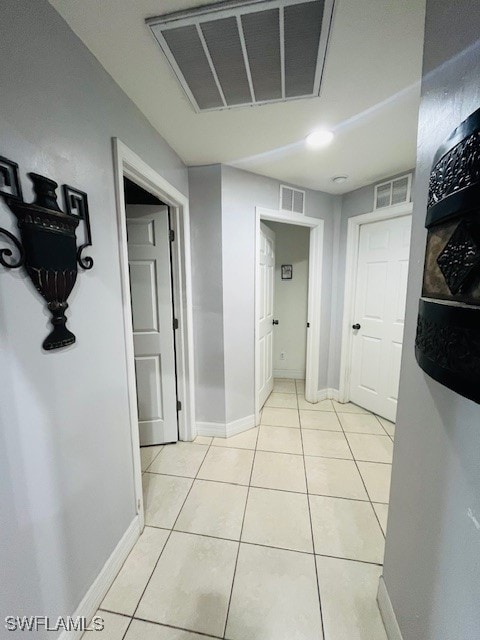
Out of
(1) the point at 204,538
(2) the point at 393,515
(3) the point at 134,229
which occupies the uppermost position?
(3) the point at 134,229

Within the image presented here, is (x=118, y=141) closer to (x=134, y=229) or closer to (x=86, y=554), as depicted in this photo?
(x=134, y=229)

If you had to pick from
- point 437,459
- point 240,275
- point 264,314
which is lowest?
point 437,459

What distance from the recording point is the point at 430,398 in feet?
2.61

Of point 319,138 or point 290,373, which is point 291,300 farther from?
point 319,138

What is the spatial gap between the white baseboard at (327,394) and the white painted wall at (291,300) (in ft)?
2.25

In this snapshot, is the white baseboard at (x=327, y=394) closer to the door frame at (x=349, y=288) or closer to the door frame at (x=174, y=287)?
the door frame at (x=349, y=288)

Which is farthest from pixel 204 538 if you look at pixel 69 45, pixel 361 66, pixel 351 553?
pixel 361 66

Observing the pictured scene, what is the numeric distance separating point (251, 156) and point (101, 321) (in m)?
1.67

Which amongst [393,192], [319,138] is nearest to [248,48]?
[319,138]

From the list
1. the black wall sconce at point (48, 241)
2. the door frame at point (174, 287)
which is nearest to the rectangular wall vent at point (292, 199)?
the door frame at point (174, 287)

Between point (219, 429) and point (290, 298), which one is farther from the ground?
point (290, 298)

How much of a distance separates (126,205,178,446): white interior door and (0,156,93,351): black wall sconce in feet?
3.37

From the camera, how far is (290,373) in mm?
3891

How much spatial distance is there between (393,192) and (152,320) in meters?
2.48
